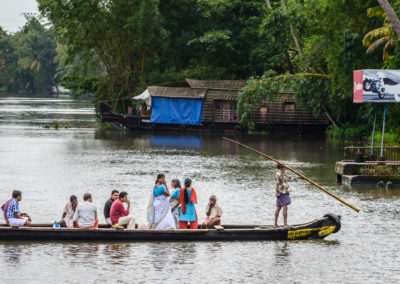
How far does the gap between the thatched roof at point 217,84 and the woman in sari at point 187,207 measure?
108 feet

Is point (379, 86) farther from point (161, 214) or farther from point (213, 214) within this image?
point (161, 214)

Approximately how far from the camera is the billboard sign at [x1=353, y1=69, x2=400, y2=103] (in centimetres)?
2517

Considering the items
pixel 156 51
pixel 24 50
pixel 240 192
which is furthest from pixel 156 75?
pixel 24 50

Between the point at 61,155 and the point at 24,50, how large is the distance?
10507 cm

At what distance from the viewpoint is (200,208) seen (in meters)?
20.8

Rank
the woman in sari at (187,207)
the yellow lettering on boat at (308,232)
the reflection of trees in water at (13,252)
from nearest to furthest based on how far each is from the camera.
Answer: the reflection of trees in water at (13,252)
the woman in sari at (187,207)
the yellow lettering on boat at (308,232)

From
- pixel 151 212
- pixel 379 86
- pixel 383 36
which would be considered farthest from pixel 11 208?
pixel 383 36

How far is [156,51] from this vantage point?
180 ft

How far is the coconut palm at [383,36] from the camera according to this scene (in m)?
31.7

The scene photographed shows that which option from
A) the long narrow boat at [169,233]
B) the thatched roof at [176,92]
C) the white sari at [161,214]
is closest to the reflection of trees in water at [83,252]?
the long narrow boat at [169,233]

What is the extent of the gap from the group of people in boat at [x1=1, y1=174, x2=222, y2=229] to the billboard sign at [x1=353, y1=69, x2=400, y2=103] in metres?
11.2

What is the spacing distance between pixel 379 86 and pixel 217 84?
2462 centimetres

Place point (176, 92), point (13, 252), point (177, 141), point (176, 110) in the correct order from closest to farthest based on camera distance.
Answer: point (13, 252), point (177, 141), point (176, 110), point (176, 92)

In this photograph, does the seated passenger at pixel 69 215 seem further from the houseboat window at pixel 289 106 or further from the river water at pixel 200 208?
the houseboat window at pixel 289 106
